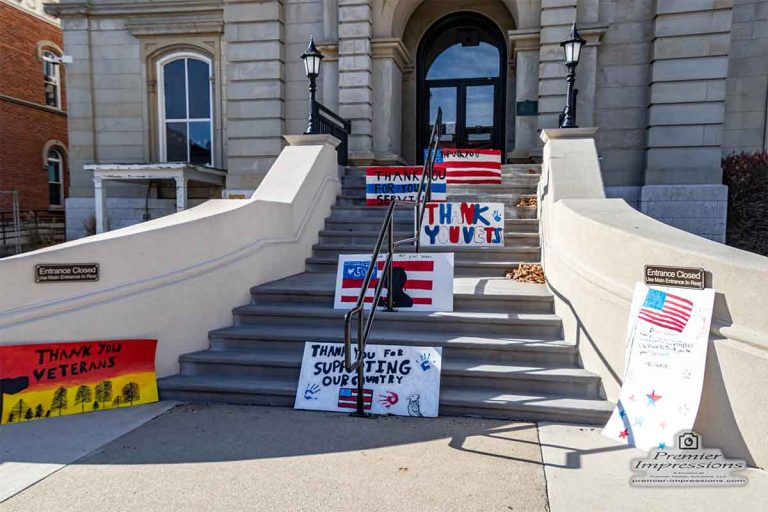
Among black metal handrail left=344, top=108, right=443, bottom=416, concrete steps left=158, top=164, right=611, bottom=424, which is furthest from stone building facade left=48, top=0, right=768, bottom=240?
concrete steps left=158, top=164, right=611, bottom=424

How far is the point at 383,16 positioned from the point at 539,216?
692 cm

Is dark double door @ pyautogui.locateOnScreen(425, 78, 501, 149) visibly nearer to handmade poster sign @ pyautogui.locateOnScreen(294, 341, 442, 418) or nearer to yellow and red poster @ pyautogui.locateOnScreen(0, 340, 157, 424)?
handmade poster sign @ pyautogui.locateOnScreen(294, 341, 442, 418)

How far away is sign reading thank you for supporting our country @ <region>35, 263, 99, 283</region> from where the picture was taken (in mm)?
4316

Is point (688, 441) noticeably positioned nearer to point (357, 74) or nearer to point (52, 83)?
point (357, 74)

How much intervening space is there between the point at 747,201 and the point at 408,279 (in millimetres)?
9208

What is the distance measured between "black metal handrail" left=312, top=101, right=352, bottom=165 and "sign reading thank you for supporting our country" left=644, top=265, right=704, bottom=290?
6.33 m

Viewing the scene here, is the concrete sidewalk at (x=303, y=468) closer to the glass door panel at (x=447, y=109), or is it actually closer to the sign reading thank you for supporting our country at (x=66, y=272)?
the sign reading thank you for supporting our country at (x=66, y=272)

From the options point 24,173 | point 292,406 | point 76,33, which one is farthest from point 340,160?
point 24,173

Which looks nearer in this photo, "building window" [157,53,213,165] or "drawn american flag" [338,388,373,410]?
"drawn american flag" [338,388,373,410]

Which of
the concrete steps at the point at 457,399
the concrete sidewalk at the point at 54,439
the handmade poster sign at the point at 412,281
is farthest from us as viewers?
the handmade poster sign at the point at 412,281

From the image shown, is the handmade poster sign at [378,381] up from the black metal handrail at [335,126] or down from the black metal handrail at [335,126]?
down

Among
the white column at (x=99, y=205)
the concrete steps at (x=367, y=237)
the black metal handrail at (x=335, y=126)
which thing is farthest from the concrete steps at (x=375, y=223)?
the white column at (x=99, y=205)

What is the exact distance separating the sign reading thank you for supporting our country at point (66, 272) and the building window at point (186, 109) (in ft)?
34.5

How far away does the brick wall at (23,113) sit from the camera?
22.1 metres
